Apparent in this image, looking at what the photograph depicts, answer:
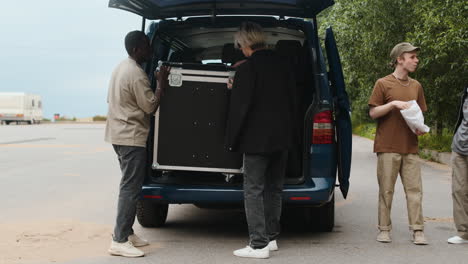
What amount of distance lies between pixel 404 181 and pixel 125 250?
8.52 ft

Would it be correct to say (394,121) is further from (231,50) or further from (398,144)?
(231,50)

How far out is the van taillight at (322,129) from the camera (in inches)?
210

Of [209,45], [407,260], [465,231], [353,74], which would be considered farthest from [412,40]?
[407,260]

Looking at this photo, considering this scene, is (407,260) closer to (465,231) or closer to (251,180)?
(465,231)

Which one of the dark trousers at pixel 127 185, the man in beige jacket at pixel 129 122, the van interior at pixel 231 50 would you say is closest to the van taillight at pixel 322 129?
the van interior at pixel 231 50

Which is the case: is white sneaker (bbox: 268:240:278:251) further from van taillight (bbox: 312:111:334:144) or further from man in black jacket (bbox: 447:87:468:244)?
man in black jacket (bbox: 447:87:468:244)

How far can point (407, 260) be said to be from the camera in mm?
4949

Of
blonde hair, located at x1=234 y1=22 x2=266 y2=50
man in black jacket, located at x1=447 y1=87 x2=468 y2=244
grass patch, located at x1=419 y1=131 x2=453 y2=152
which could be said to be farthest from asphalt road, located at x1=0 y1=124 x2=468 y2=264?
grass patch, located at x1=419 y1=131 x2=453 y2=152

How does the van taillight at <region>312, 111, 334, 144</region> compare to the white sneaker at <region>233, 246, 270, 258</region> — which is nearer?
the white sneaker at <region>233, 246, 270, 258</region>

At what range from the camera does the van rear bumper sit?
208 inches

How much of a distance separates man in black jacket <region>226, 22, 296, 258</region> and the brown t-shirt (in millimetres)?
1070

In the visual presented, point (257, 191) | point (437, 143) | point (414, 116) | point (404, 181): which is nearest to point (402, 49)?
point (414, 116)

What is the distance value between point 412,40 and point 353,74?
17.2 feet

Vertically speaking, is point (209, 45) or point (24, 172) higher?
point (209, 45)
